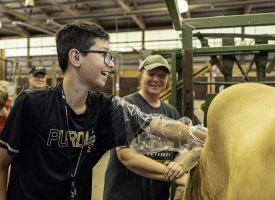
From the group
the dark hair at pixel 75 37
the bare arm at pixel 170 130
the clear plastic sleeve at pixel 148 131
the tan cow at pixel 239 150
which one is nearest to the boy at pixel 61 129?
the dark hair at pixel 75 37

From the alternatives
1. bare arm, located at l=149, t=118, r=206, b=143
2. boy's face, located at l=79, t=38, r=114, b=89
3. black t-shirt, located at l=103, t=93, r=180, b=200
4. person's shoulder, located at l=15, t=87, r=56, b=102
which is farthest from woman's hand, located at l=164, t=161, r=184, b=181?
person's shoulder, located at l=15, t=87, r=56, b=102

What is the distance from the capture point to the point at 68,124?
4.33 ft

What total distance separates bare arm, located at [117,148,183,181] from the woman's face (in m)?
0.48

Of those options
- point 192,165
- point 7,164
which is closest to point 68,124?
point 7,164

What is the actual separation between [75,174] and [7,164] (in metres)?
0.27

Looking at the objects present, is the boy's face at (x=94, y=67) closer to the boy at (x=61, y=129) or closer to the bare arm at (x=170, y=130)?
the boy at (x=61, y=129)

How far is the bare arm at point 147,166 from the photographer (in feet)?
5.09

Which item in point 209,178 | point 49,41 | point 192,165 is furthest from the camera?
point 49,41

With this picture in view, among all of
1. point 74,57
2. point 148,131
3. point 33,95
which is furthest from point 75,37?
point 148,131

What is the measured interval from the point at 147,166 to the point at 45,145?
594mm

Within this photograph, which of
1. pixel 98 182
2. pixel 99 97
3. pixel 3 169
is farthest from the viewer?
pixel 98 182

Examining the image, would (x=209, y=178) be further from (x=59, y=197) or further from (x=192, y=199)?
(x=59, y=197)

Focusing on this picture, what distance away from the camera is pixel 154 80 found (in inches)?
83.4

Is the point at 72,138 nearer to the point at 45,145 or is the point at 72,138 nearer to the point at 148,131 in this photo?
the point at 45,145
